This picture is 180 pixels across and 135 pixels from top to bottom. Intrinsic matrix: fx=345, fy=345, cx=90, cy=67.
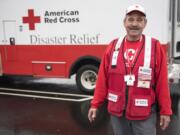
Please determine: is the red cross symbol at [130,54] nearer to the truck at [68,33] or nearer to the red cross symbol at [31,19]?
the truck at [68,33]

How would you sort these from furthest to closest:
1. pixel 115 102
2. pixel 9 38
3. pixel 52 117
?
1. pixel 9 38
2. pixel 52 117
3. pixel 115 102

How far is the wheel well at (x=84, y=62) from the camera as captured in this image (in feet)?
27.8

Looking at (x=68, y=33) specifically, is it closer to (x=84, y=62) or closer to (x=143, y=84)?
(x=84, y=62)

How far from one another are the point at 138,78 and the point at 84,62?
5.71m

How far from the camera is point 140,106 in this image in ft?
10.2

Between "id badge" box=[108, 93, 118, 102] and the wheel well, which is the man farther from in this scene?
the wheel well

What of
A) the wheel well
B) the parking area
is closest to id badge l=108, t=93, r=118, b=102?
the parking area

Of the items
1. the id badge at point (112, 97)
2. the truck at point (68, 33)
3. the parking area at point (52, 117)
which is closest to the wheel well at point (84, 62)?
the truck at point (68, 33)

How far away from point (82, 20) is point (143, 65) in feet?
18.1

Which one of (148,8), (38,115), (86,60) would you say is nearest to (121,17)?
(148,8)

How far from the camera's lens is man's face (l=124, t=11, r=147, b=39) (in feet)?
10.2

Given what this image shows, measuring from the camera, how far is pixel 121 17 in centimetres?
793

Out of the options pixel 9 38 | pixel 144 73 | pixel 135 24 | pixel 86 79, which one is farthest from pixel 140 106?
pixel 9 38

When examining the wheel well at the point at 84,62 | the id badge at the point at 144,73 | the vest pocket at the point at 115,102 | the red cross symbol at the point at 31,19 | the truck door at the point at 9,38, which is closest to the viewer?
the id badge at the point at 144,73
